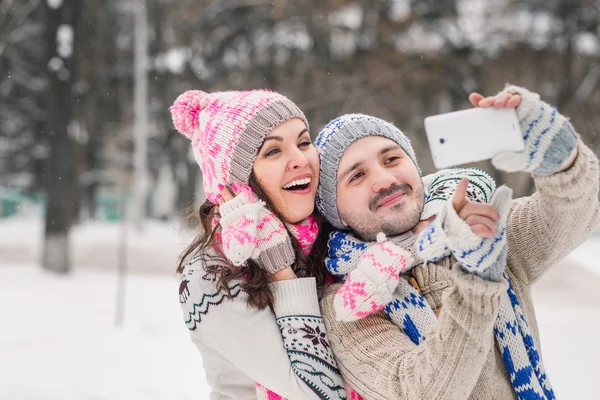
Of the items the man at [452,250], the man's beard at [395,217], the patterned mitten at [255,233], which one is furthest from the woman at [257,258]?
the man's beard at [395,217]

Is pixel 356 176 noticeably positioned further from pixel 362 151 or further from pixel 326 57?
pixel 326 57

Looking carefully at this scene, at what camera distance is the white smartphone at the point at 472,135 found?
1.66 meters

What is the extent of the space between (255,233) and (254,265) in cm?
17

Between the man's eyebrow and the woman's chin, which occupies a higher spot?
the man's eyebrow

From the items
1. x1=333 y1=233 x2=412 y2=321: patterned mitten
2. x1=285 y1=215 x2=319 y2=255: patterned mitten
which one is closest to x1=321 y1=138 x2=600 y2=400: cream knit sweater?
x1=333 y1=233 x2=412 y2=321: patterned mitten

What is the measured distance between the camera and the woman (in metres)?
2.22

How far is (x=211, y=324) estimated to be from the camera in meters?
2.32

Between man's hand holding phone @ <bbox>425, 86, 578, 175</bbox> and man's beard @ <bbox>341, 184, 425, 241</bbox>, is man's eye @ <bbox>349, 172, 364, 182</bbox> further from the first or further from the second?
man's hand holding phone @ <bbox>425, 86, 578, 175</bbox>

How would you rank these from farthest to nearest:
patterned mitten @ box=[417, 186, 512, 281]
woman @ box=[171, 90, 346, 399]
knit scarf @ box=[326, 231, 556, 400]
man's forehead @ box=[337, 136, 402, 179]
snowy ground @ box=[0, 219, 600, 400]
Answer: snowy ground @ box=[0, 219, 600, 400] → man's forehead @ box=[337, 136, 402, 179] → woman @ box=[171, 90, 346, 399] → knit scarf @ box=[326, 231, 556, 400] → patterned mitten @ box=[417, 186, 512, 281]

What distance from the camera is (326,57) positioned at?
55.0 ft

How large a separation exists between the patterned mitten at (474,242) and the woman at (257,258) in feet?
2.33

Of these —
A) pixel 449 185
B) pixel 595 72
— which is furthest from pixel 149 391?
pixel 595 72

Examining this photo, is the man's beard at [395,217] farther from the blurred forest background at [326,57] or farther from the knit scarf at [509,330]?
the blurred forest background at [326,57]

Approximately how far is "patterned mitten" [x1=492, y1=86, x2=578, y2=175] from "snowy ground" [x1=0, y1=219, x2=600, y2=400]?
162cm
